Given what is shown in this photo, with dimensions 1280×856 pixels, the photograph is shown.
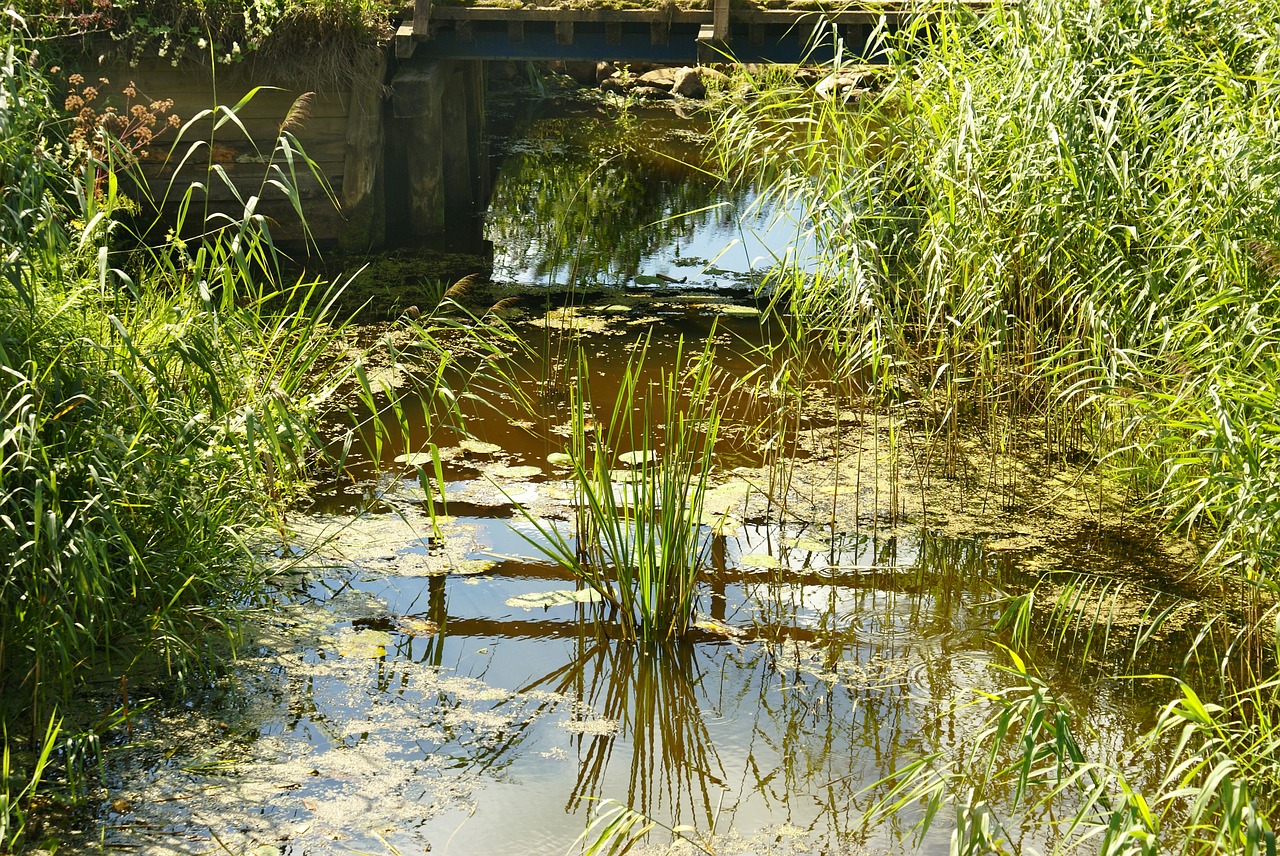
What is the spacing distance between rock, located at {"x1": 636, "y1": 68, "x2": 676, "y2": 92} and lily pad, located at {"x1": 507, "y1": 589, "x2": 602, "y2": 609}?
1214cm

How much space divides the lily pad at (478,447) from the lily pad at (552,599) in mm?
1169

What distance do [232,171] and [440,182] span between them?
4.65 feet

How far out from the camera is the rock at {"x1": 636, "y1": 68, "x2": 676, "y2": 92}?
49.5ft

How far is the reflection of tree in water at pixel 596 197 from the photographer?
804 centimetres

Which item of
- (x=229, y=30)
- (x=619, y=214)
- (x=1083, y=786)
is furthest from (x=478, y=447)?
(x=619, y=214)

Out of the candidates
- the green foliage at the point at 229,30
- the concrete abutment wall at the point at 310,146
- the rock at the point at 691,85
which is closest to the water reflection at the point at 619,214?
the concrete abutment wall at the point at 310,146

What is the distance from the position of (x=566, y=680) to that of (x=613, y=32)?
5.70 metres

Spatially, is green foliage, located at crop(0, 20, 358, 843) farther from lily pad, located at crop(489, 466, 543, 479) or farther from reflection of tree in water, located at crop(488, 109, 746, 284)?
reflection of tree in water, located at crop(488, 109, 746, 284)

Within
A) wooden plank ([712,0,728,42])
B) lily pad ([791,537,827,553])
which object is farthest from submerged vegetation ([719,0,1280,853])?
wooden plank ([712,0,728,42])

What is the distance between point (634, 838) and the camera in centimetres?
264

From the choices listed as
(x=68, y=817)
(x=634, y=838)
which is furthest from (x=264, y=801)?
(x=634, y=838)

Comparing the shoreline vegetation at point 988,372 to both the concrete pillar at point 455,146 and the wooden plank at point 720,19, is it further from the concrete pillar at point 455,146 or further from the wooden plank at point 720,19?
the concrete pillar at point 455,146

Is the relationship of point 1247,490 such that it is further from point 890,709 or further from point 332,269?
point 332,269

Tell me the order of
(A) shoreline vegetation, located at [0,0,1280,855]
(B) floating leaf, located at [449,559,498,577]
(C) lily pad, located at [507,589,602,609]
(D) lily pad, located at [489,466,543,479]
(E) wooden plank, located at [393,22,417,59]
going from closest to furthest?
(A) shoreline vegetation, located at [0,0,1280,855] → (C) lily pad, located at [507,589,602,609] → (B) floating leaf, located at [449,559,498,577] → (D) lily pad, located at [489,466,543,479] → (E) wooden plank, located at [393,22,417,59]
